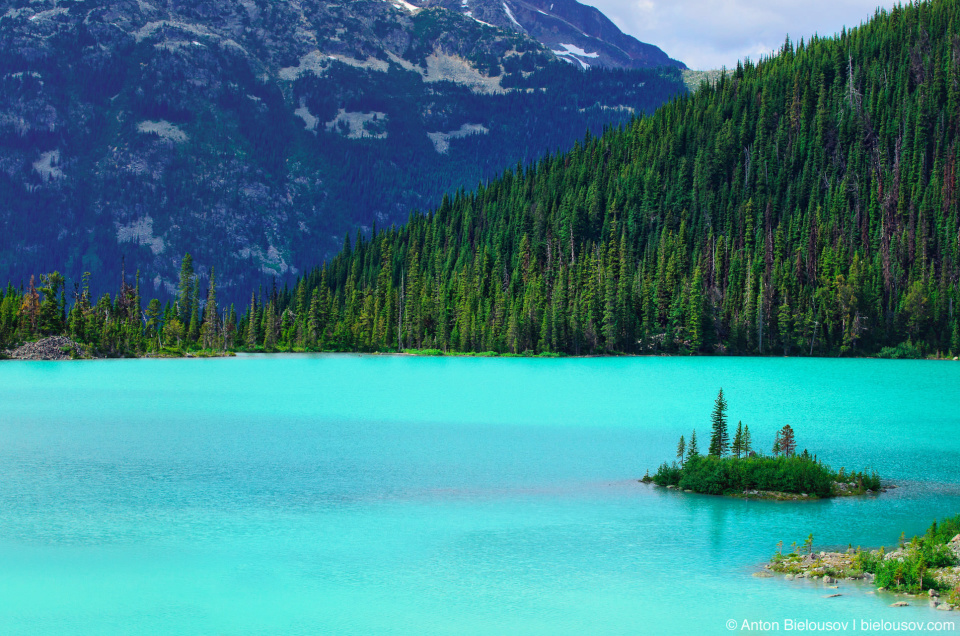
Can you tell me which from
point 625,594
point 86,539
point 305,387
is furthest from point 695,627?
point 305,387

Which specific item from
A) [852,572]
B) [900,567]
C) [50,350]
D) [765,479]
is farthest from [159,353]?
[900,567]

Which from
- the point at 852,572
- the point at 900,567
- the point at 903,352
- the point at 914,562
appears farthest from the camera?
the point at 903,352

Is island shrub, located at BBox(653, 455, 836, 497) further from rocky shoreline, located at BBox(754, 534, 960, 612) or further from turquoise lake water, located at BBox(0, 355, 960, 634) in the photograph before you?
rocky shoreline, located at BBox(754, 534, 960, 612)

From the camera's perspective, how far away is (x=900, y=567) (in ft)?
84.7

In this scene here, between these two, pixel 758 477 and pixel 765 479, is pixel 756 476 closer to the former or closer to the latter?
pixel 758 477

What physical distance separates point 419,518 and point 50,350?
138 m

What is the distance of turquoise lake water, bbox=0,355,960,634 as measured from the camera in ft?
81.0

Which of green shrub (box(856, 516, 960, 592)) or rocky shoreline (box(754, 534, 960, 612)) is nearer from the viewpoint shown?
rocky shoreline (box(754, 534, 960, 612))

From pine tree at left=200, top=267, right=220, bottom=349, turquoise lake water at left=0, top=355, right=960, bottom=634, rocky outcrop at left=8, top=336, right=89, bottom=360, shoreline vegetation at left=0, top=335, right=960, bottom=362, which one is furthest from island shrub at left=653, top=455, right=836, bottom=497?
pine tree at left=200, top=267, right=220, bottom=349

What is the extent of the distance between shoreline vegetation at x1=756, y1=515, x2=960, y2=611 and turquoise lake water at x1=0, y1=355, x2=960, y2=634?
759mm

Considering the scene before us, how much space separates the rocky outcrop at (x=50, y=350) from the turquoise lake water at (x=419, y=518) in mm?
86844

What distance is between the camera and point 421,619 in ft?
79.4

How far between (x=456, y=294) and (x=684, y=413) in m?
127

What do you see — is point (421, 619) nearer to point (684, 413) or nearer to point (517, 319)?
point (684, 413)
